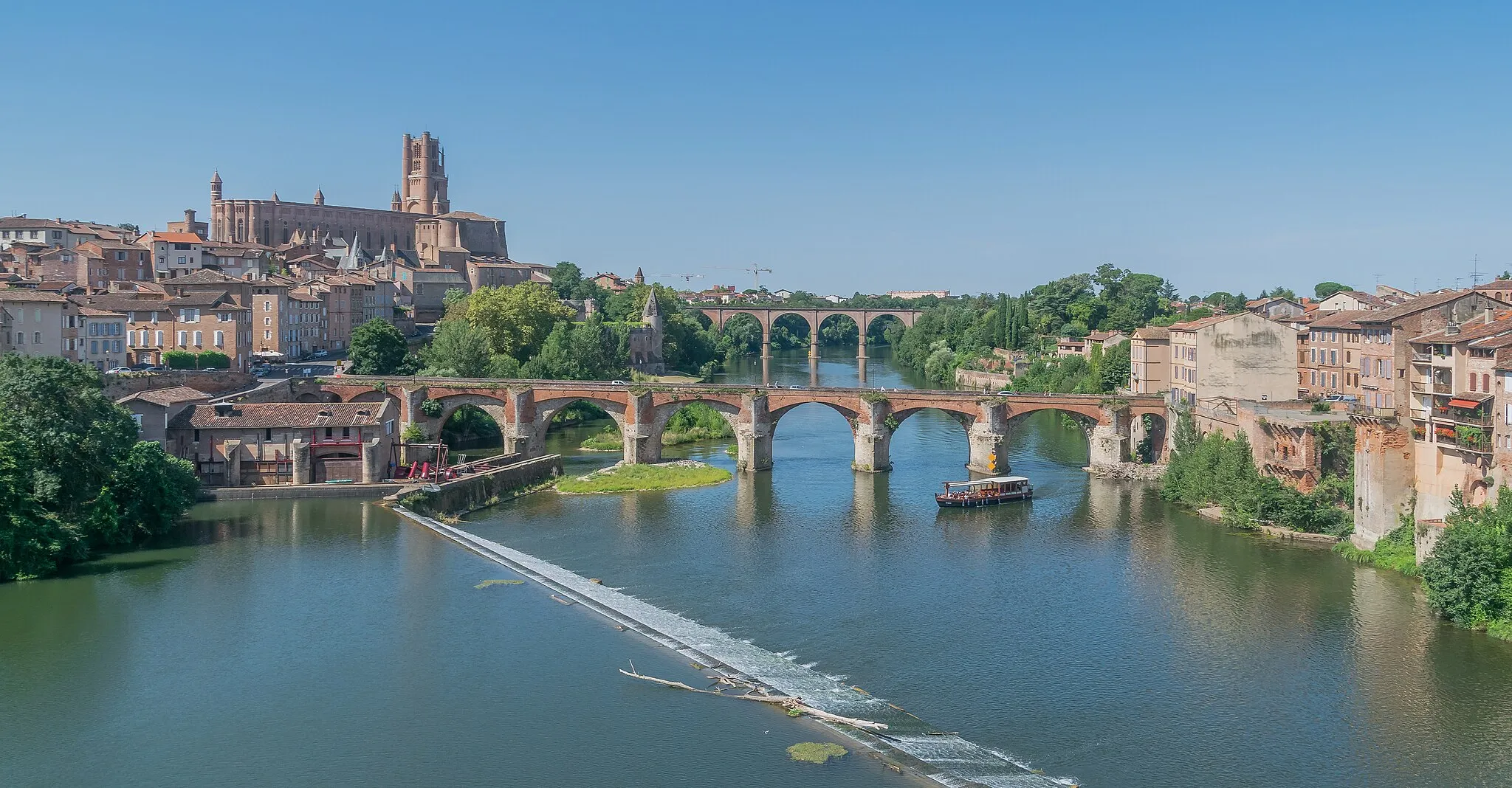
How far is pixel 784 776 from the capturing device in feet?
A: 65.5

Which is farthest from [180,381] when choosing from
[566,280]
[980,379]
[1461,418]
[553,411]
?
[566,280]

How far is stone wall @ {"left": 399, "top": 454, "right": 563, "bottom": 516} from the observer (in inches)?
1576

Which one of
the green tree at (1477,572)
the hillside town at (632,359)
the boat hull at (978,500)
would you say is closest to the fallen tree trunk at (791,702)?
the green tree at (1477,572)

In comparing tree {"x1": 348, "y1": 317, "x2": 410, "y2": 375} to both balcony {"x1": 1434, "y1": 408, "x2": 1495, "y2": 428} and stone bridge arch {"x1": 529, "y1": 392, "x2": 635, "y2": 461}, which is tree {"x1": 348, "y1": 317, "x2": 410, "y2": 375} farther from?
balcony {"x1": 1434, "y1": 408, "x2": 1495, "y2": 428}

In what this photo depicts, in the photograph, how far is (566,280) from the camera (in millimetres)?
111062

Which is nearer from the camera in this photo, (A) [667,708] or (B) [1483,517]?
(A) [667,708]

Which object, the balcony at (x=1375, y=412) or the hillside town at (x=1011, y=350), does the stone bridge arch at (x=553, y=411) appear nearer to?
the hillside town at (x=1011, y=350)

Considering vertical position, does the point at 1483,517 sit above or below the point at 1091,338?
below

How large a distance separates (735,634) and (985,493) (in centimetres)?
1735

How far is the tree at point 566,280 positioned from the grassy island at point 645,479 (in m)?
60.1

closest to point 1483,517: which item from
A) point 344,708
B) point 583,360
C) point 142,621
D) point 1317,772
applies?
point 1317,772

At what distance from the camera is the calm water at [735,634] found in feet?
68.4

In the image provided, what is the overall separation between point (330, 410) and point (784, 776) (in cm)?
2768

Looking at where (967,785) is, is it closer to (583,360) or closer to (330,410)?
(330,410)
